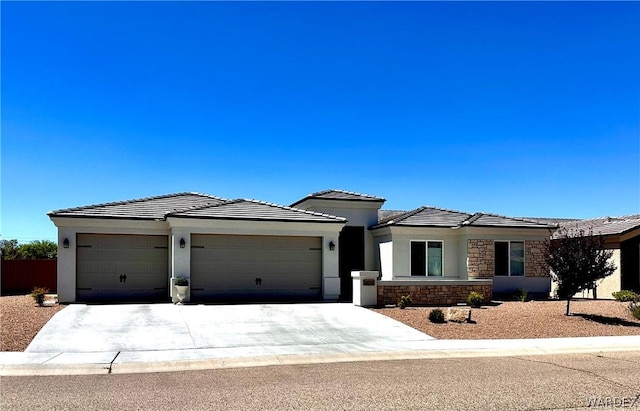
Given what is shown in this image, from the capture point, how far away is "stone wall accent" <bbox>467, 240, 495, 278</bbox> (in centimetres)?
2461

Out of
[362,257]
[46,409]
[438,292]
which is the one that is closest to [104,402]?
[46,409]

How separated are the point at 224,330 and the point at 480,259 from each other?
1335 cm

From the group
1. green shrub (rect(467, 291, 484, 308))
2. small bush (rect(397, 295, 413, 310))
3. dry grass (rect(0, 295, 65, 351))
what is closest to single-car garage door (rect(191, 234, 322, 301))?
small bush (rect(397, 295, 413, 310))

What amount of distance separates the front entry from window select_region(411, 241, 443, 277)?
2553 millimetres

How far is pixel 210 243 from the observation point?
2122 cm

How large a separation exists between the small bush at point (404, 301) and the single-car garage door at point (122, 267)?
28.5ft

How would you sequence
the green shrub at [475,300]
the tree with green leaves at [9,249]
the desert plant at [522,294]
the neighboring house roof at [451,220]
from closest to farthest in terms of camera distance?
the green shrub at [475,300] → the desert plant at [522,294] → the neighboring house roof at [451,220] → the tree with green leaves at [9,249]

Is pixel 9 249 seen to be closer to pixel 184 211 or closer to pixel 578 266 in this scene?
pixel 184 211

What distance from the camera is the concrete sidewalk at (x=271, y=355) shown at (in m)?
10.8

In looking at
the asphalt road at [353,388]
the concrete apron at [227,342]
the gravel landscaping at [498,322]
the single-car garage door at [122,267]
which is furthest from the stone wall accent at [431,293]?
the asphalt road at [353,388]

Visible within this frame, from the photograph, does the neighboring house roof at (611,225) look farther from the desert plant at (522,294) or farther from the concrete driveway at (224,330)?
the concrete driveway at (224,330)

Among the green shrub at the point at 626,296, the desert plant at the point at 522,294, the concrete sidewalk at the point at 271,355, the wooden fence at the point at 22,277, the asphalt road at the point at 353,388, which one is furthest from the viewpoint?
the wooden fence at the point at 22,277

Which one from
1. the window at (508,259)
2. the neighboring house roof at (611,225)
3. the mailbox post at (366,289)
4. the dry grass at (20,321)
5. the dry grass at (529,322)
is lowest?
the dry grass at (529,322)

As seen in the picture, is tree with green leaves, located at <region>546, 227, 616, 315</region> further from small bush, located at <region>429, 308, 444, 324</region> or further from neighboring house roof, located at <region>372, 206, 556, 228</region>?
neighboring house roof, located at <region>372, 206, 556, 228</region>
